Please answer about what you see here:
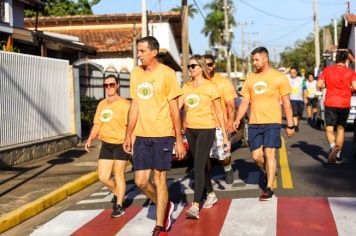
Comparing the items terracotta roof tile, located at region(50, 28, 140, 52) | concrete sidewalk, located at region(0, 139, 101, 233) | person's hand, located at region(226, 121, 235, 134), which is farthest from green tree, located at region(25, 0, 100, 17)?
person's hand, located at region(226, 121, 235, 134)

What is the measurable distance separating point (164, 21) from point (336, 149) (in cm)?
2615

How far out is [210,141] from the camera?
7.09m

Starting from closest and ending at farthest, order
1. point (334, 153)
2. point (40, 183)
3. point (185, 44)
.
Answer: point (40, 183)
point (334, 153)
point (185, 44)

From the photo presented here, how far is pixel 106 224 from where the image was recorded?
6.96 meters

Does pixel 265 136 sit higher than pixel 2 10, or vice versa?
pixel 2 10

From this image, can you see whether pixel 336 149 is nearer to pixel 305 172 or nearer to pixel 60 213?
pixel 305 172

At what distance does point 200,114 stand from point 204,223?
133cm

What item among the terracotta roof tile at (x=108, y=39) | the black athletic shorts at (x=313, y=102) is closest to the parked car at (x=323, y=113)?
the black athletic shorts at (x=313, y=102)

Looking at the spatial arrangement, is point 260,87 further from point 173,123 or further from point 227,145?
point 173,123

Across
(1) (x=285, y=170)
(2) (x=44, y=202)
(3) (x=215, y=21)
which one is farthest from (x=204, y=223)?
(3) (x=215, y=21)

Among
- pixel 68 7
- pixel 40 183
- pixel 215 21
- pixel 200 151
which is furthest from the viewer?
pixel 215 21

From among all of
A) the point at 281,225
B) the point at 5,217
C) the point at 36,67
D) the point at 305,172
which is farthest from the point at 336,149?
the point at 36,67

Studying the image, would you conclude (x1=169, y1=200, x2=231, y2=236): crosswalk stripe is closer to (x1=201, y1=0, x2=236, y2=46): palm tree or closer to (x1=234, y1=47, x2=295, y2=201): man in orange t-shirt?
(x1=234, y1=47, x2=295, y2=201): man in orange t-shirt

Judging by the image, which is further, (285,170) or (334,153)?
(334,153)
